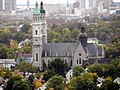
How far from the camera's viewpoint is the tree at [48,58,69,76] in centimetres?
5414

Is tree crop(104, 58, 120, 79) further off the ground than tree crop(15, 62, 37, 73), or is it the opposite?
tree crop(104, 58, 120, 79)

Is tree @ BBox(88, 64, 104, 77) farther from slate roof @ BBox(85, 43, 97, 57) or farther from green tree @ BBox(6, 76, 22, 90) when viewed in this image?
slate roof @ BBox(85, 43, 97, 57)

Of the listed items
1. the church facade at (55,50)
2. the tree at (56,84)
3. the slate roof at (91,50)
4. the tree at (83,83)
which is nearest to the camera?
the tree at (83,83)

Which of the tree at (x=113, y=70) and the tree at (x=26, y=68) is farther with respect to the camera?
the tree at (x=26, y=68)

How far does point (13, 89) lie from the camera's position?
4103 cm

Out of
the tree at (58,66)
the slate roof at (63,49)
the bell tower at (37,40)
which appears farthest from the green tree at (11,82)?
the slate roof at (63,49)

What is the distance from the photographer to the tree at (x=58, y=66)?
2132 inches

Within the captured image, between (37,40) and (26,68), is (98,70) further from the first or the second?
(37,40)

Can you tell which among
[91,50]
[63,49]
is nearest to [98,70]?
[91,50]

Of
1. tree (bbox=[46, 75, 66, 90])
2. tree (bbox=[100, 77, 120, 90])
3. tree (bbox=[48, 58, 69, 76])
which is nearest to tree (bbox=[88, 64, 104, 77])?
tree (bbox=[48, 58, 69, 76])

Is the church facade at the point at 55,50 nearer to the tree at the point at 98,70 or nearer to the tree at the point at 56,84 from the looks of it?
the tree at the point at 98,70

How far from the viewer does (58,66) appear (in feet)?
179

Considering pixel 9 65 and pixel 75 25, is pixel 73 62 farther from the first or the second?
pixel 75 25

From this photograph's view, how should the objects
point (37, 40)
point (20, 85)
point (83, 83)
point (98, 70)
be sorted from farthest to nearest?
point (37, 40), point (98, 70), point (83, 83), point (20, 85)
